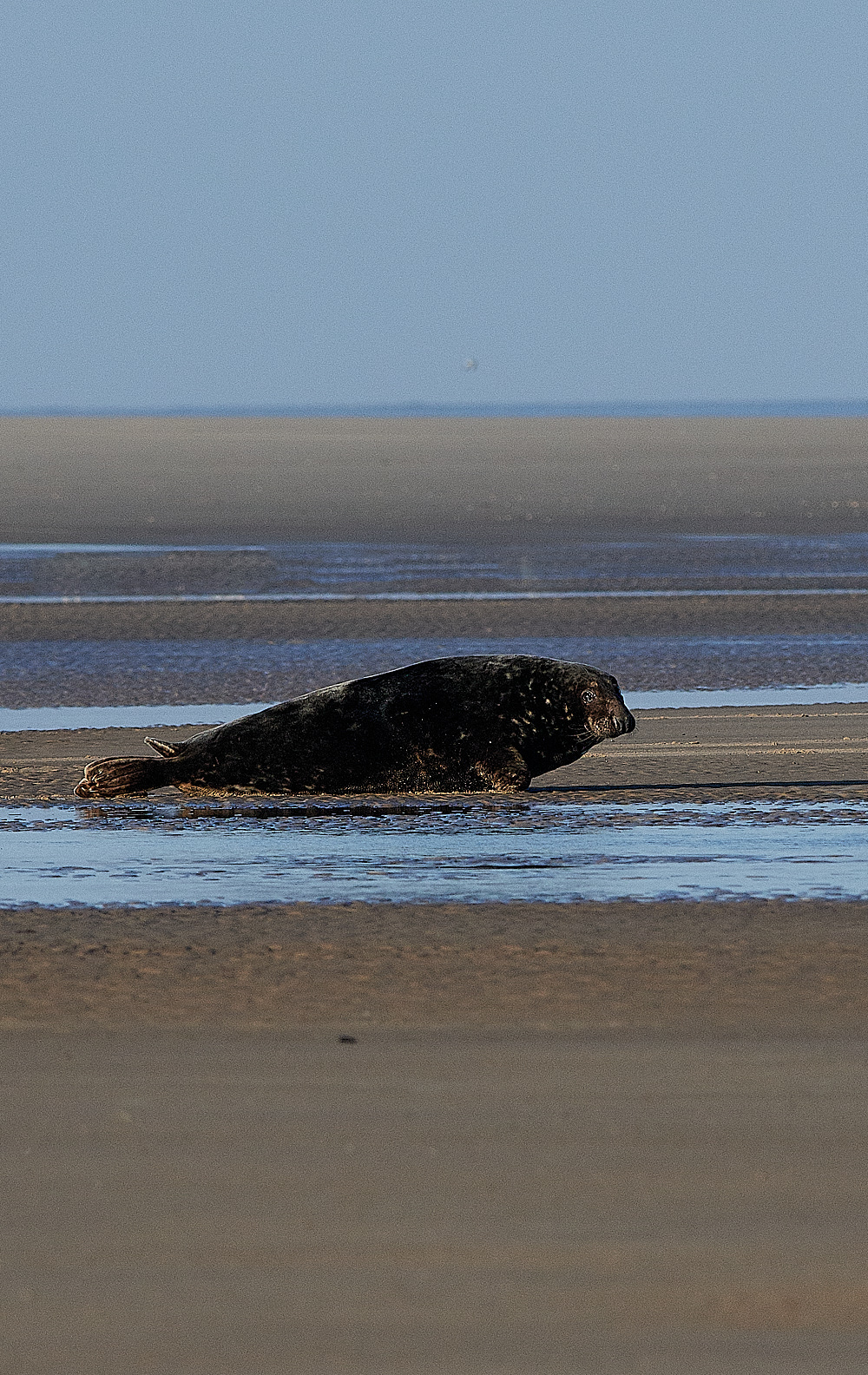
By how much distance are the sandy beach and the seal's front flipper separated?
13 cm

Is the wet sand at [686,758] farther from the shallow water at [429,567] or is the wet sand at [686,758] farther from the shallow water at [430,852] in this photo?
the shallow water at [429,567]

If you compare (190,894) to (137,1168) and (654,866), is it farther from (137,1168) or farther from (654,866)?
(137,1168)

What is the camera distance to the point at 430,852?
7195 mm

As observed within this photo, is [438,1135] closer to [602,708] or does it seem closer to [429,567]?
[602,708]

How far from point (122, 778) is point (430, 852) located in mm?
1545

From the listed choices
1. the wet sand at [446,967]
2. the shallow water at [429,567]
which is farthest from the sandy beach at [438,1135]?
the shallow water at [429,567]

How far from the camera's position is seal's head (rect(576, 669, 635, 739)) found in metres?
8.31

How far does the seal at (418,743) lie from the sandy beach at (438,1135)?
250 mm

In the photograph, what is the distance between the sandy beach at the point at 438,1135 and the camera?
334 cm

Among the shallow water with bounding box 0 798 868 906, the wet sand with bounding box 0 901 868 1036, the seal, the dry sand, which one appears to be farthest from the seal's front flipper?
the dry sand

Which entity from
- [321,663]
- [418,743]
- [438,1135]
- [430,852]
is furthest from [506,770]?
[321,663]

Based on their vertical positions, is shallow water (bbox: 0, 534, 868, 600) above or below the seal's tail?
above

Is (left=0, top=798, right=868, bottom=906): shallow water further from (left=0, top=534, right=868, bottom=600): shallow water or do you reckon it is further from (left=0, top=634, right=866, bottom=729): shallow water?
(left=0, top=534, right=868, bottom=600): shallow water

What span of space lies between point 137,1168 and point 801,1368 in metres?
1.38
